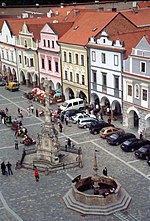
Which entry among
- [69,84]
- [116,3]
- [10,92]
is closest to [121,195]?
[69,84]

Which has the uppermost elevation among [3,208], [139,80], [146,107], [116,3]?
[116,3]

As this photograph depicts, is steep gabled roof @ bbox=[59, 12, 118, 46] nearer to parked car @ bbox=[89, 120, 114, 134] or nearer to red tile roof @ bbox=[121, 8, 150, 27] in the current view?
red tile roof @ bbox=[121, 8, 150, 27]

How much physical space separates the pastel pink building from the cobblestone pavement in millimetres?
18411

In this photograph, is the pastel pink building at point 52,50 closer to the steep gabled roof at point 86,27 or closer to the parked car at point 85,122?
the steep gabled roof at point 86,27

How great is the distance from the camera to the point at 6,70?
8206cm

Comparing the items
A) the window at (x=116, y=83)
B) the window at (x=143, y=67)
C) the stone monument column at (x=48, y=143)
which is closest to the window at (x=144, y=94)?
the window at (x=143, y=67)

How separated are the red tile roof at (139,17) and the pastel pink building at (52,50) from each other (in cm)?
908

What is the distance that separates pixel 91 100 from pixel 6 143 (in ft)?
49.7

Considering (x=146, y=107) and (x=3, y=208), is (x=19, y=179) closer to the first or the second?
(x=3, y=208)

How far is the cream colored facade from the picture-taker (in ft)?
184

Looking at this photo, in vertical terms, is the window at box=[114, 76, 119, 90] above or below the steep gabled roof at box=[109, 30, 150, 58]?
below

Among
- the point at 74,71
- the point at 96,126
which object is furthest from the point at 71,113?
the point at 74,71

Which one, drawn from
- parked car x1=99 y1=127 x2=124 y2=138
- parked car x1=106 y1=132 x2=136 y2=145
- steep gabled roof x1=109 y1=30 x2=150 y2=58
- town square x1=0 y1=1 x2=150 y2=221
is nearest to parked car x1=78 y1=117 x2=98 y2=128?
town square x1=0 y1=1 x2=150 y2=221

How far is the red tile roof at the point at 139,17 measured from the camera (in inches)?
2375
